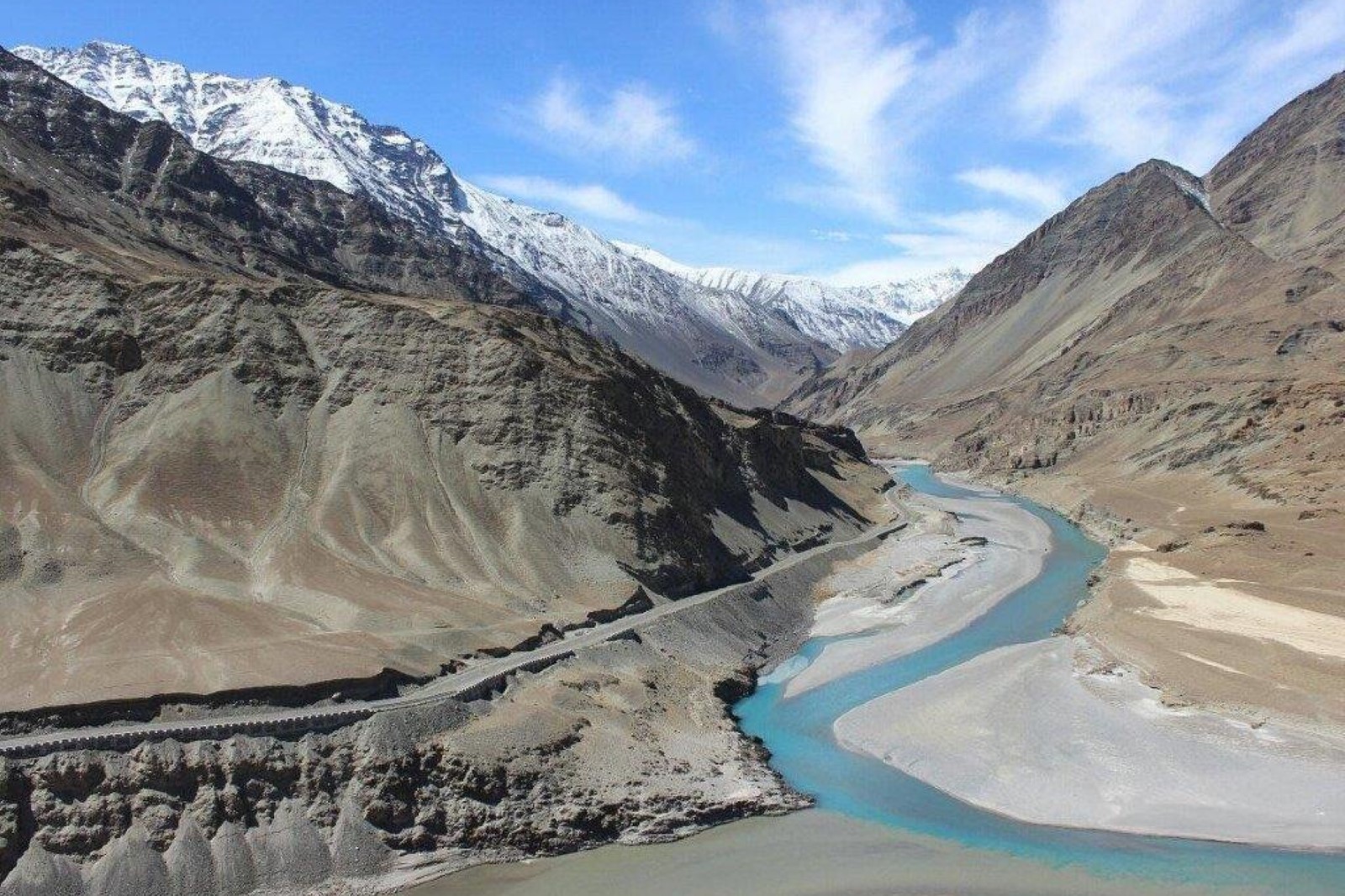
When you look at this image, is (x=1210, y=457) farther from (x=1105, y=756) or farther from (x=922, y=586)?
(x=1105, y=756)

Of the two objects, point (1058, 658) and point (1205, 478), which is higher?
point (1205, 478)

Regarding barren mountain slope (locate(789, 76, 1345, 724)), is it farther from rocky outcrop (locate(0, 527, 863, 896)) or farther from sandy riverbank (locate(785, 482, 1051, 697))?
rocky outcrop (locate(0, 527, 863, 896))

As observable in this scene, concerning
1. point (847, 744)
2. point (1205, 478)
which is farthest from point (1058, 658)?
point (1205, 478)

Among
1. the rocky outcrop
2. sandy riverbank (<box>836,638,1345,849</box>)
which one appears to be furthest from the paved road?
sandy riverbank (<box>836,638,1345,849</box>)

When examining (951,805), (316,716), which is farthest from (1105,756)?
(316,716)

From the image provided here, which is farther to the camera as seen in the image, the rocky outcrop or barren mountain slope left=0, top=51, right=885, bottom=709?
barren mountain slope left=0, top=51, right=885, bottom=709

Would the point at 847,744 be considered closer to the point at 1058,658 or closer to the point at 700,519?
the point at 1058,658
